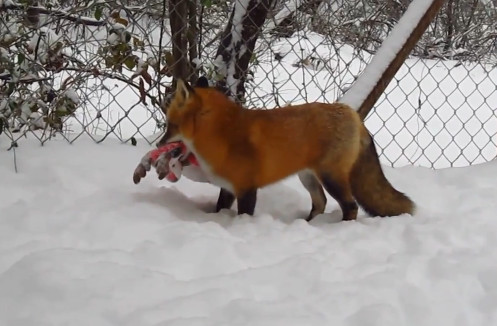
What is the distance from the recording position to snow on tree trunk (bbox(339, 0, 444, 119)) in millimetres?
3254

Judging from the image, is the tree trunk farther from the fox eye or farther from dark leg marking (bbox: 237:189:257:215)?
dark leg marking (bbox: 237:189:257:215)

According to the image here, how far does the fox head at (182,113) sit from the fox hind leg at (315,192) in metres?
0.57

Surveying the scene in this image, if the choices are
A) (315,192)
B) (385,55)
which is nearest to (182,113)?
(315,192)

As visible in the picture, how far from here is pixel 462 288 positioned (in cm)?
181

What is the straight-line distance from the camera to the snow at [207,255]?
1566 millimetres

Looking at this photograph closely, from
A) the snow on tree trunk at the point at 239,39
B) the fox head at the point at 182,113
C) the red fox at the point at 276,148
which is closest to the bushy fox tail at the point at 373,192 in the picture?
the red fox at the point at 276,148

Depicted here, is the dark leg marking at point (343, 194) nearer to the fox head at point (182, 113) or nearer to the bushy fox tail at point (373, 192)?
the bushy fox tail at point (373, 192)

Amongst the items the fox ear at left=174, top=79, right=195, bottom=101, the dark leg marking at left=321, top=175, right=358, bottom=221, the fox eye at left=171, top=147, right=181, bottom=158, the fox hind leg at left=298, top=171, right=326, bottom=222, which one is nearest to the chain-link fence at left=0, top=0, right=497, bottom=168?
the fox eye at left=171, top=147, right=181, bottom=158

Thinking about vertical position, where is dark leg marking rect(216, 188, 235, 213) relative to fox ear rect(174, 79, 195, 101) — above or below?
below

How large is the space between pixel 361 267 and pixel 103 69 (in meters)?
1.81

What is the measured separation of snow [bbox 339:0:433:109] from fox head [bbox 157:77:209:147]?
3.41ft

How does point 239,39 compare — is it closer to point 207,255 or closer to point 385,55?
point 385,55

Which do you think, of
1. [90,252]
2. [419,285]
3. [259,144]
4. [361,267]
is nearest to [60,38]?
[259,144]

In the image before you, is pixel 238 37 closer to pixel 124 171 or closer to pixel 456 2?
pixel 124 171
